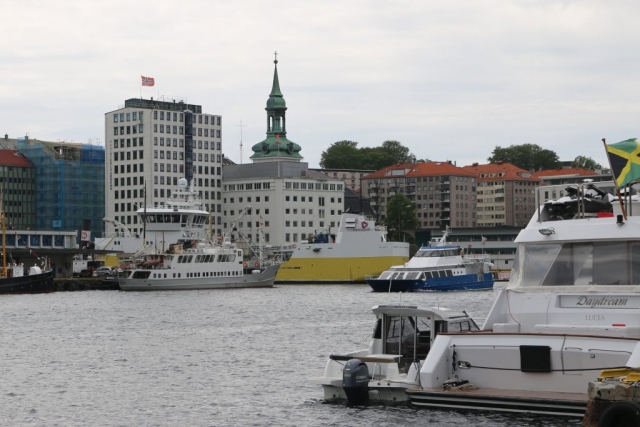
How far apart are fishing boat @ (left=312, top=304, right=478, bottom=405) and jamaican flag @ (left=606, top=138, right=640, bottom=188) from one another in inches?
228

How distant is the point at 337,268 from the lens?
450 ft

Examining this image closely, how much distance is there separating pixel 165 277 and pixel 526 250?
94158 mm

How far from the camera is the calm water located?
29.9m

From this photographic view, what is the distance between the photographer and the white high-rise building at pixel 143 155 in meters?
194

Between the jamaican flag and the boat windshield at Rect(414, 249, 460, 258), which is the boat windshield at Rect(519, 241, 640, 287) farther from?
the boat windshield at Rect(414, 249, 460, 258)

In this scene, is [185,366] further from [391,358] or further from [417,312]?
[391,358]

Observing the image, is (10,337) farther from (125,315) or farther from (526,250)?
(526,250)

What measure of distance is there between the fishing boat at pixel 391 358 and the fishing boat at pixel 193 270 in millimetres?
90289

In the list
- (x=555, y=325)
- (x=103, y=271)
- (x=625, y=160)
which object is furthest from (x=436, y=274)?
(x=555, y=325)

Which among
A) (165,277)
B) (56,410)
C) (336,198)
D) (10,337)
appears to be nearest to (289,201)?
(336,198)

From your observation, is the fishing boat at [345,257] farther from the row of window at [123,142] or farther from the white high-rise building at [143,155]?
the row of window at [123,142]

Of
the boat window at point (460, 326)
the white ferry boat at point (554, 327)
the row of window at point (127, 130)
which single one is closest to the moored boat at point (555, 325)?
the white ferry boat at point (554, 327)

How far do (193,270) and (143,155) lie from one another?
7715cm

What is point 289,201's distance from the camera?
625 ft
